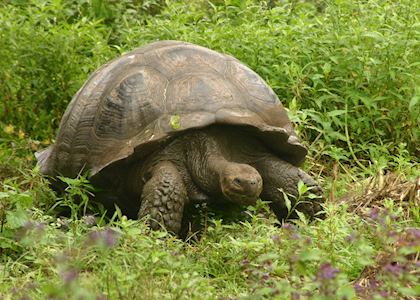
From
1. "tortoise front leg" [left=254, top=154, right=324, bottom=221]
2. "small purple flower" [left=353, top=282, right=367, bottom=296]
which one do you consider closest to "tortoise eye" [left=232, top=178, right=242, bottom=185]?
"tortoise front leg" [left=254, top=154, right=324, bottom=221]

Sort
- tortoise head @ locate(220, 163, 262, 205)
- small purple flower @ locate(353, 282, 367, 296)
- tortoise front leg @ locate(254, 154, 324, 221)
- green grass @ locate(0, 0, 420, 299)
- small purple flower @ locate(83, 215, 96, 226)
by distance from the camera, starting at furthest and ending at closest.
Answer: tortoise front leg @ locate(254, 154, 324, 221) → tortoise head @ locate(220, 163, 262, 205) → small purple flower @ locate(83, 215, 96, 226) → green grass @ locate(0, 0, 420, 299) → small purple flower @ locate(353, 282, 367, 296)

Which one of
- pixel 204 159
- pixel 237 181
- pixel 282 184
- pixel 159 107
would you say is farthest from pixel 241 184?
pixel 159 107

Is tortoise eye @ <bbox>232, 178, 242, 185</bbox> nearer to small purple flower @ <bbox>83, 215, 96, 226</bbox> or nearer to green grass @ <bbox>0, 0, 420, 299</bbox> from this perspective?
green grass @ <bbox>0, 0, 420, 299</bbox>

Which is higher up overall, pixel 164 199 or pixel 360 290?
pixel 360 290

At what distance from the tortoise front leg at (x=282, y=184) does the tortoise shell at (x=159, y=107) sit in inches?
4.5

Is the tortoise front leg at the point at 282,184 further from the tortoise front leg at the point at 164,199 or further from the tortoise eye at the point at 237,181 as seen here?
the tortoise front leg at the point at 164,199

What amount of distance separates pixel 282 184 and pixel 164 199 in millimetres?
777

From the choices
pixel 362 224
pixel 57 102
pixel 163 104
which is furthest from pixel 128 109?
pixel 57 102

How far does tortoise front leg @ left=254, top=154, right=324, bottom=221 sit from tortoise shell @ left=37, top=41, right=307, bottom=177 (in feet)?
0.37

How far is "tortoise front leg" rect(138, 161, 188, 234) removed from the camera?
15.6 ft

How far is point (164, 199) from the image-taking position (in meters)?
4.79

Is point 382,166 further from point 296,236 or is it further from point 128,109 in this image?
point 296,236

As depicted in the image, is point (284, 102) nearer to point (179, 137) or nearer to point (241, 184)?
point (179, 137)

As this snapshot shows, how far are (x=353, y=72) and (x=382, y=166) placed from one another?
3.29 ft
